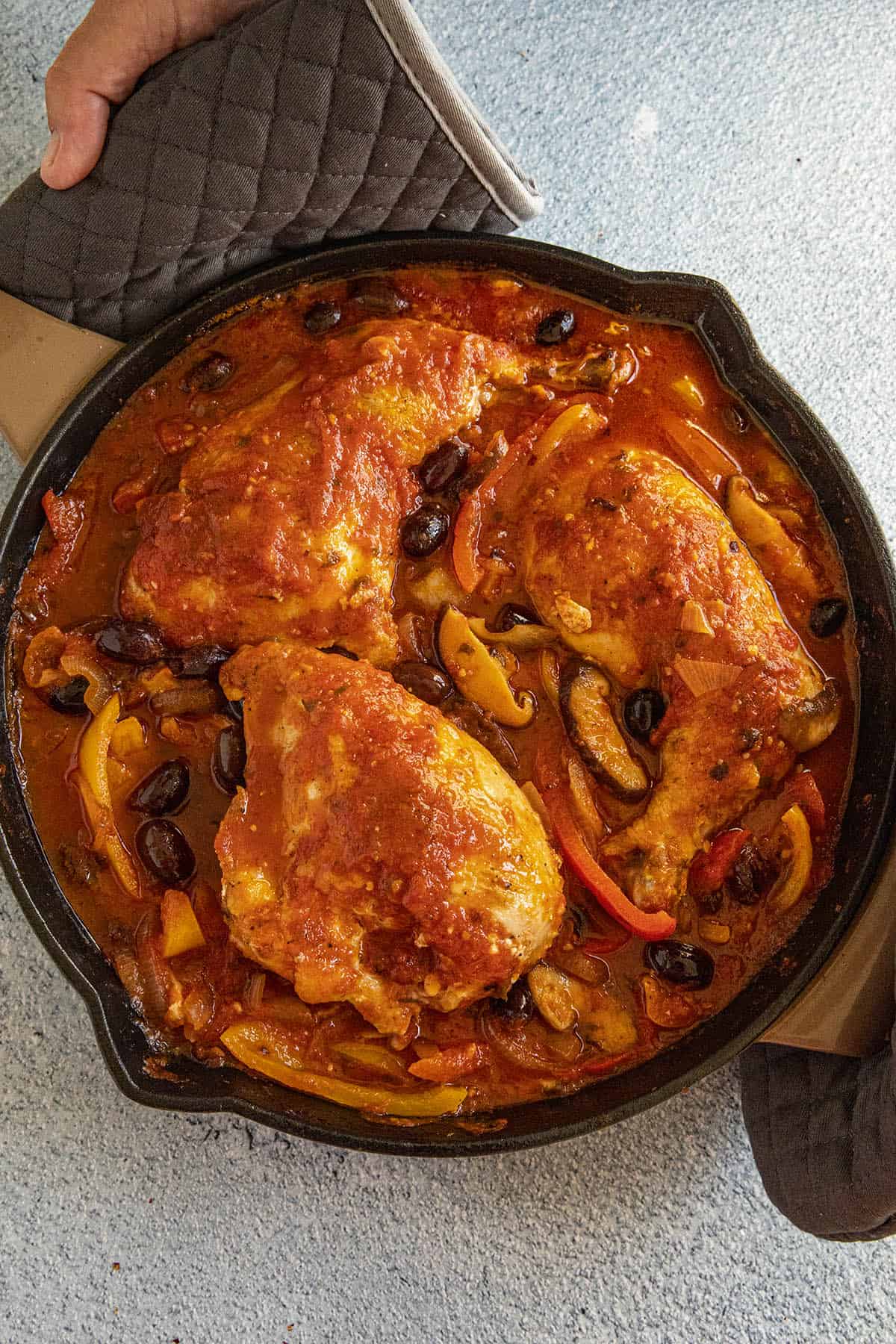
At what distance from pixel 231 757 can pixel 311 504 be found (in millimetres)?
647

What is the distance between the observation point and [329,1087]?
8.63 ft

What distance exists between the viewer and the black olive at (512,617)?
274 centimetres

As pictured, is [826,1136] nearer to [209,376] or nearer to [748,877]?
[748,877]

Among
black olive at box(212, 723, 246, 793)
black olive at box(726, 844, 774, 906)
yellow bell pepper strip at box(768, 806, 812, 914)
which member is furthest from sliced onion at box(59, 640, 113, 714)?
yellow bell pepper strip at box(768, 806, 812, 914)

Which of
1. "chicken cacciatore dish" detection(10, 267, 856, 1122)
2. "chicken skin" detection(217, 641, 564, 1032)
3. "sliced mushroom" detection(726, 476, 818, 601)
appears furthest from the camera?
"sliced mushroom" detection(726, 476, 818, 601)

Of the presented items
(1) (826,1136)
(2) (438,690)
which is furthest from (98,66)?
(1) (826,1136)

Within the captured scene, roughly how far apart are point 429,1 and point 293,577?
2010mm

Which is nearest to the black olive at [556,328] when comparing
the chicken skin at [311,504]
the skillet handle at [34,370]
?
the chicken skin at [311,504]

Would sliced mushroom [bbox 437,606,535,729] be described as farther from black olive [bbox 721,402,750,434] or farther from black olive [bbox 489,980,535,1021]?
black olive [bbox 721,402,750,434]

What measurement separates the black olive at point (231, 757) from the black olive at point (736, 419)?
59.5 inches

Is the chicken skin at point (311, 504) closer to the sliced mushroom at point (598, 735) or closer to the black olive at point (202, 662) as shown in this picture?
the black olive at point (202, 662)

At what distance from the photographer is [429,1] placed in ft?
11.0

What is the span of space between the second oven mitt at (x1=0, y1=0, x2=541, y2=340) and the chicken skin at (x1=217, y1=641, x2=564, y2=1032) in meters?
1.11

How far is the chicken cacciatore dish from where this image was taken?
2549 millimetres
